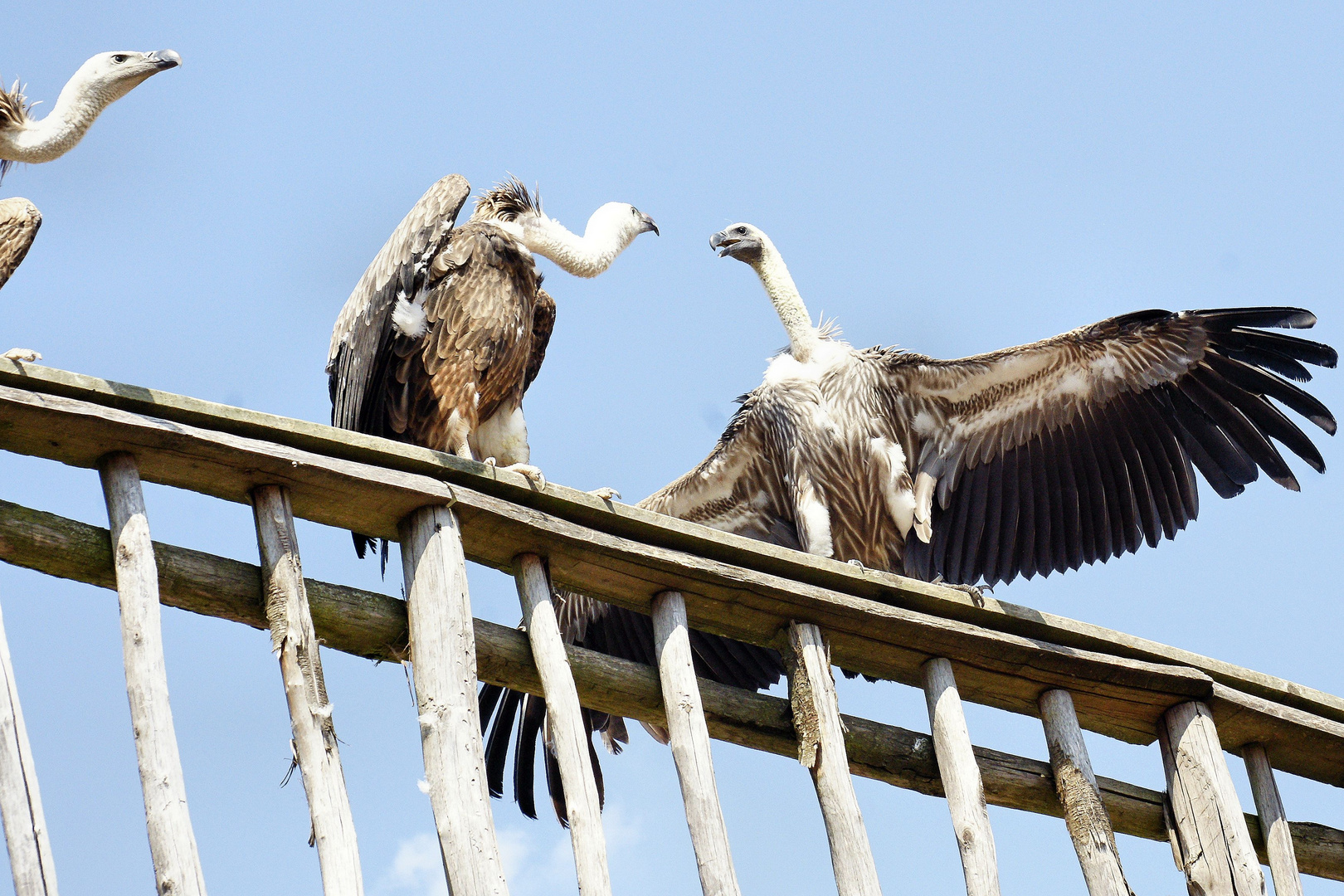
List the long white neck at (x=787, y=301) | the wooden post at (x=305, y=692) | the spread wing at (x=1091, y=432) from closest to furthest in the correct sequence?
1. the wooden post at (x=305, y=692)
2. the spread wing at (x=1091, y=432)
3. the long white neck at (x=787, y=301)

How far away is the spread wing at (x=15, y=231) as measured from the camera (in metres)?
5.62

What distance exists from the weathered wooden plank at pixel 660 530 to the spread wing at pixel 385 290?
4.19 feet

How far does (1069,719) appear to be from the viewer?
5.68 meters

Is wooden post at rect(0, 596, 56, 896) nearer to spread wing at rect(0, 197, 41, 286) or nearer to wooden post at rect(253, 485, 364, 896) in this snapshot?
wooden post at rect(253, 485, 364, 896)

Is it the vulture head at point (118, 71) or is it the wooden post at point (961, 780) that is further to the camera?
the vulture head at point (118, 71)

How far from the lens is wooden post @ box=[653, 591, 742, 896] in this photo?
4.55 meters

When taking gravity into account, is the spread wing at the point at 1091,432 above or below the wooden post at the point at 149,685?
above

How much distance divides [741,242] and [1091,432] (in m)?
2.09

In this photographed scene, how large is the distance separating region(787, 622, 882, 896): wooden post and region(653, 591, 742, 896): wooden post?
364mm

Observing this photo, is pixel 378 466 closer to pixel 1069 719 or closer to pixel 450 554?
pixel 450 554

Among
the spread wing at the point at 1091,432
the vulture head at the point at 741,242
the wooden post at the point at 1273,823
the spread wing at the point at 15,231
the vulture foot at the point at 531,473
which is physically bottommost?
the wooden post at the point at 1273,823

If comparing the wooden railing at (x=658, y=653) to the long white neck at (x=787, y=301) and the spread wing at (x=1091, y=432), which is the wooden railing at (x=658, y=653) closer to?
the spread wing at (x=1091, y=432)

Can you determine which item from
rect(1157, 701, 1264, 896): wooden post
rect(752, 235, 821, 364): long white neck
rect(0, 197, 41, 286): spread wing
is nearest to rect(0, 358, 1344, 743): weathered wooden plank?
rect(1157, 701, 1264, 896): wooden post

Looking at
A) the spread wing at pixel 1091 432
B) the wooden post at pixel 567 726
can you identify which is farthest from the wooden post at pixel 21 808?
the spread wing at pixel 1091 432
